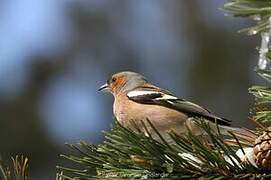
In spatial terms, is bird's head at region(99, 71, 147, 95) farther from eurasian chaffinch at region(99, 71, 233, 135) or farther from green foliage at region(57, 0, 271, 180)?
green foliage at region(57, 0, 271, 180)

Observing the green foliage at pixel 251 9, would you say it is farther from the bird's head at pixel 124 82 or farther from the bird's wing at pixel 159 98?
the bird's head at pixel 124 82

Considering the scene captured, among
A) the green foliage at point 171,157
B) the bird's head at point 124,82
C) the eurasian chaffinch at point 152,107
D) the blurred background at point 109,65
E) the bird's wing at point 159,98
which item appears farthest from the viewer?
the blurred background at point 109,65

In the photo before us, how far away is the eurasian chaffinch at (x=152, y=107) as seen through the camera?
Answer: 3.04 m

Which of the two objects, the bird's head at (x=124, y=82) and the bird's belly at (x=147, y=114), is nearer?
the bird's belly at (x=147, y=114)

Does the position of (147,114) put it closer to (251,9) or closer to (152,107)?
(152,107)

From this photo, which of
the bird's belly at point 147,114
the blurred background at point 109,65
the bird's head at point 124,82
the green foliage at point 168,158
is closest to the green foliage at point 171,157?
the green foliage at point 168,158

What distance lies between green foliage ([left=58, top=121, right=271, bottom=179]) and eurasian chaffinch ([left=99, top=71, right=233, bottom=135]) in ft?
4.01

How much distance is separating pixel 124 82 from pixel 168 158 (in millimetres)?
2460

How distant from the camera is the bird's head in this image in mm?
3930

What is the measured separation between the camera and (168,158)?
1.60 m

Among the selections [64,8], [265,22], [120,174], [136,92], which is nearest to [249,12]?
[265,22]

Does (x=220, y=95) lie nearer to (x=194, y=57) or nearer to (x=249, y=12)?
(x=194, y=57)

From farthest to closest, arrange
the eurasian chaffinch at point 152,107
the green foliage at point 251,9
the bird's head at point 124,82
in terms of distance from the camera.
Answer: the bird's head at point 124,82
the eurasian chaffinch at point 152,107
the green foliage at point 251,9

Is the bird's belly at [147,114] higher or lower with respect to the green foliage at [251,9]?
lower
